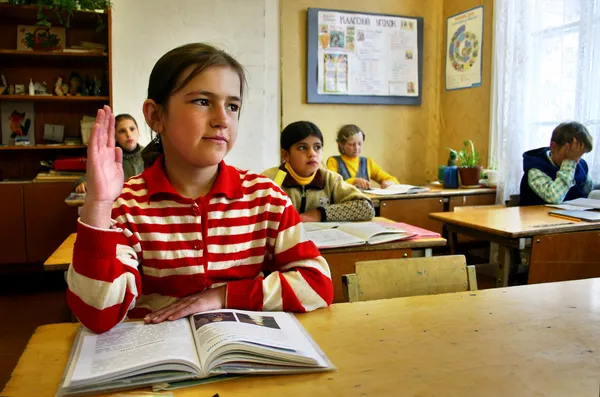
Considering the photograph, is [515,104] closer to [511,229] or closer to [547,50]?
[547,50]

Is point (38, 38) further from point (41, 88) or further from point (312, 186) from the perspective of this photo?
point (312, 186)

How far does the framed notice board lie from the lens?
458 cm

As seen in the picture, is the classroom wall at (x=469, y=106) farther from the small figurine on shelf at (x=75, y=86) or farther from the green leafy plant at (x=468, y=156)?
the small figurine on shelf at (x=75, y=86)

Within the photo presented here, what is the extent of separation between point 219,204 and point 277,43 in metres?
3.68

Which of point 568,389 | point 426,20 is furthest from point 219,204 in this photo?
point 426,20

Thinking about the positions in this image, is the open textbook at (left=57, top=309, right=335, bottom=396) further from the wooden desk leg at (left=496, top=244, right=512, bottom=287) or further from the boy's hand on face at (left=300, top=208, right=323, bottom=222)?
the wooden desk leg at (left=496, top=244, right=512, bottom=287)

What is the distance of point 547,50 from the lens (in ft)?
12.2

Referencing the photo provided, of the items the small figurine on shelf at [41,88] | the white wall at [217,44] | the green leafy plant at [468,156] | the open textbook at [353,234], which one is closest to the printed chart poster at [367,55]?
the white wall at [217,44]

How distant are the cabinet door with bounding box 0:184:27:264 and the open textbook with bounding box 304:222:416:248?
8.47 ft

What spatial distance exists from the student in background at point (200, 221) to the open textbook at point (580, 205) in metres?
2.26

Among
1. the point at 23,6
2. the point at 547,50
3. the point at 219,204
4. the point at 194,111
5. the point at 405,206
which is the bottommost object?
the point at 405,206

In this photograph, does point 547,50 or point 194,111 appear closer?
point 194,111

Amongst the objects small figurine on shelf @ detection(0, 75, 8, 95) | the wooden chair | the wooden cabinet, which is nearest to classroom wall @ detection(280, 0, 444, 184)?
the wooden cabinet

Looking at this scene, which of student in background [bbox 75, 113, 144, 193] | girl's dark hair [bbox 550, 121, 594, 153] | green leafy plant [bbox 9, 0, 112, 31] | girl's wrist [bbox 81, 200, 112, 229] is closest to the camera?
girl's wrist [bbox 81, 200, 112, 229]
